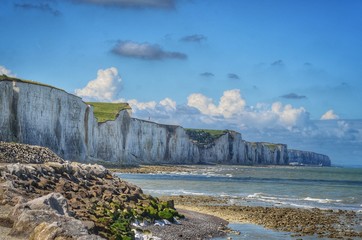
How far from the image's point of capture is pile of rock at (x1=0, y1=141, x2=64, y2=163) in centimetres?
3122

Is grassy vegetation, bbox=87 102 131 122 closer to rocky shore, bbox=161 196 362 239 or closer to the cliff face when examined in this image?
the cliff face

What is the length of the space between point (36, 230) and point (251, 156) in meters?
166

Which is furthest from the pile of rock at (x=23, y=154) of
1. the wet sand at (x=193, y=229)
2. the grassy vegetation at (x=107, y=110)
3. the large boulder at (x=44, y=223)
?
the grassy vegetation at (x=107, y=110)

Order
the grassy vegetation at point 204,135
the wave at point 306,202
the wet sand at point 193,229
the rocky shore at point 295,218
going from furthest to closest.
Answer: the grassy vegetation at point 204,135 → the wave at point 306,202 → the rocky shore at point 295,218 → the wet sand at point 193,229

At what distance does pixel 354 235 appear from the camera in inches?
850

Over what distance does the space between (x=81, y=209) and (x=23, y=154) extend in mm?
16824

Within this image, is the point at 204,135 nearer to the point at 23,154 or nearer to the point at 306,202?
the point at 306,202

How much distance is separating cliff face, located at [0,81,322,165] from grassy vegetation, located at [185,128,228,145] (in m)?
Answer: 13.6

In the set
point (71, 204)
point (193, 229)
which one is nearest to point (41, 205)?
point (71, 204)

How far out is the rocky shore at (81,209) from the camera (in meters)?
11.9

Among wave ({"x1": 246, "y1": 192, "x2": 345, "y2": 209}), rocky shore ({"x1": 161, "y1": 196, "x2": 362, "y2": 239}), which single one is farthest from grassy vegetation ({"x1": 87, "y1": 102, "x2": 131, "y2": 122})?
rocky shore ({"x1": 161, "y1": 196, "x2": 362, "y2": 239})

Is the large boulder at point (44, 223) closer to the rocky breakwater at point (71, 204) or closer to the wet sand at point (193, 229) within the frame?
the rocky breakwater at point (71, 204)

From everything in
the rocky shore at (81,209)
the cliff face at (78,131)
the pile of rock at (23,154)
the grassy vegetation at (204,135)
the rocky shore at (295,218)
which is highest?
the grassy vegetation at (204,135)

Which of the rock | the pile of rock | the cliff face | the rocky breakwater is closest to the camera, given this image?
the rocky breakwater
